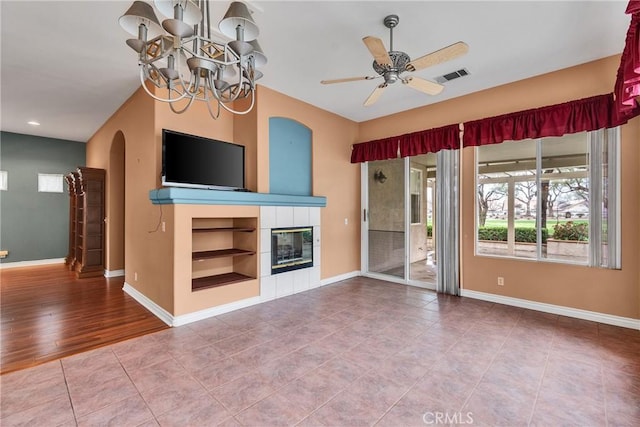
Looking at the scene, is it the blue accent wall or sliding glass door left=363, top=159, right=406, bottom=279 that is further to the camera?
sliding glass door left=363, top=159, right=406, bottom=279

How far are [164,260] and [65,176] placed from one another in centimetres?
588

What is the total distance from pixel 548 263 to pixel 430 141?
2384mm

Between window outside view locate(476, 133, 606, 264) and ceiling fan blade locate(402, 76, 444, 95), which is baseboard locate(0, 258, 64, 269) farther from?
window outside view locate(476, 133, 606, 264)

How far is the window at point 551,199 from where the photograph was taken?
3424 mm

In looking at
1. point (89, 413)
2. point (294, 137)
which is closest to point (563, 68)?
point (294, 137)

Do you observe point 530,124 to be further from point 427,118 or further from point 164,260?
point 164,260

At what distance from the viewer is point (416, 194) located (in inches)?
210

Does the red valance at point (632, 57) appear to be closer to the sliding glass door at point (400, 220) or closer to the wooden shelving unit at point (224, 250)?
the sliding glass door at point (400, 220)

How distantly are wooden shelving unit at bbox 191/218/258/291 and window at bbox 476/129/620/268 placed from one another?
11.3 feet

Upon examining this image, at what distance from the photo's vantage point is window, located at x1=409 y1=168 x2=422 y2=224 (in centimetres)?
530

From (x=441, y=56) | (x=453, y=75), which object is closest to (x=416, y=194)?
(x=453, y=75)

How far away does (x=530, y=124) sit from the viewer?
3.83 metres

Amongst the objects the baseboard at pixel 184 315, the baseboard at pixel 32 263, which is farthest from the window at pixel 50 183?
the baseboard at pixel 184 315

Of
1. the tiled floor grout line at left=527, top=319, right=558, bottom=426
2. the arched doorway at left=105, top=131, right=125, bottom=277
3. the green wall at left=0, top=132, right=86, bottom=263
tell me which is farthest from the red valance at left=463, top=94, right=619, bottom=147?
the green wall at left=0, top=132, right=86, bottom=263
